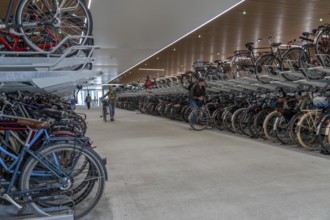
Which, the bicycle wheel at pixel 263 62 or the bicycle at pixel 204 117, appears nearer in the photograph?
the bicycle wheel at pixel 263 62

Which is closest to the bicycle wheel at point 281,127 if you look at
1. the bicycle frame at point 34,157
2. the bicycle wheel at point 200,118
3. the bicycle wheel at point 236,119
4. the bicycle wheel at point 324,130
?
the bicycle wheel at point 324,130

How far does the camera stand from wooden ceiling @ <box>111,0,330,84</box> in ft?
24.1

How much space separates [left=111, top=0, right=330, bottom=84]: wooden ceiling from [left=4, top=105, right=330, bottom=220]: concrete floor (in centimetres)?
375

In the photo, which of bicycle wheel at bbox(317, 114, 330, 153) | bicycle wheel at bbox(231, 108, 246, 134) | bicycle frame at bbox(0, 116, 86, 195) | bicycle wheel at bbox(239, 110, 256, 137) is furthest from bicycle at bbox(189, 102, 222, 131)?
bicycle frame at bbox(0, 116, 86, 195)

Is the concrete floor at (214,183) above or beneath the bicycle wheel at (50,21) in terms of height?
beneath

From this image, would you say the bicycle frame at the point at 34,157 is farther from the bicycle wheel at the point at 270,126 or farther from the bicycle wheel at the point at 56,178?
the bicycle wheel at the point at 270,126

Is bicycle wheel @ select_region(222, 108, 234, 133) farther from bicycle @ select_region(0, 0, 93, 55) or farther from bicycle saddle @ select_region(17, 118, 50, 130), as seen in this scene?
bicycle saddle @ select_region(17, 118, 50, 130)

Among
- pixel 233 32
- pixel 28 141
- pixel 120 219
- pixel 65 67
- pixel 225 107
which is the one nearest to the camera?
pixel 28 141

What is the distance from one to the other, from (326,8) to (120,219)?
24.1 feet

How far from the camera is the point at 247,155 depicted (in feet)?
14.8

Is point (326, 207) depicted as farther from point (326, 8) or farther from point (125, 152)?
point (326, 8)

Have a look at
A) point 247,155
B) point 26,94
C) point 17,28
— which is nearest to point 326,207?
point 247,155

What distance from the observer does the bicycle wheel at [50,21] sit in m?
2.55

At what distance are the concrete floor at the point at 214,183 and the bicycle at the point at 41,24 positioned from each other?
1.48 metres
